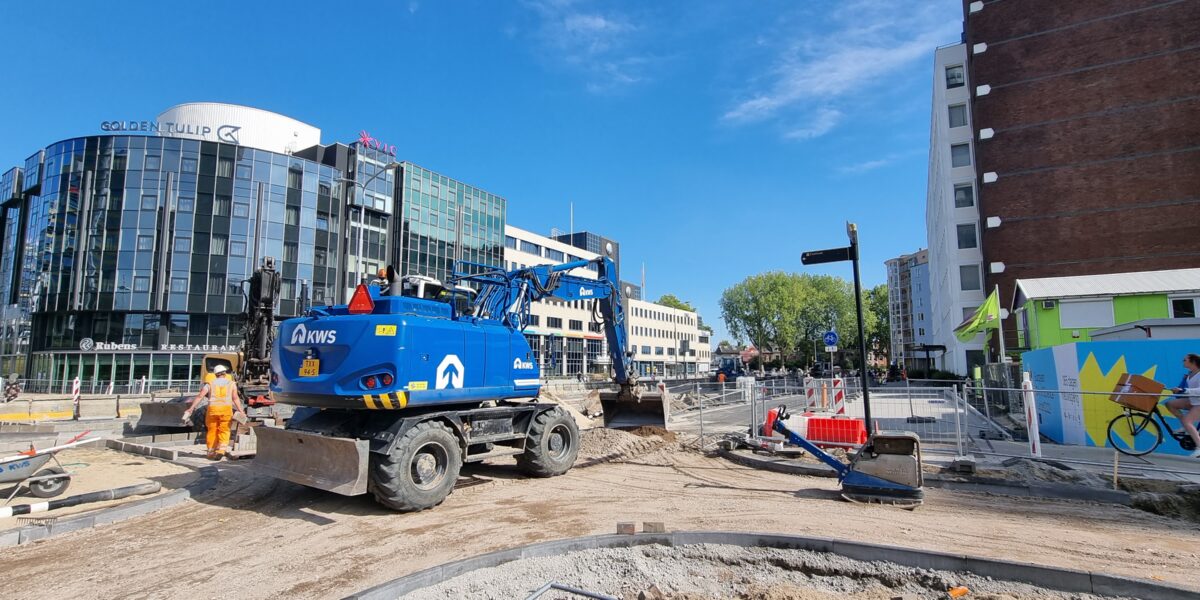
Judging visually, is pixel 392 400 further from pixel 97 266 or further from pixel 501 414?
pixel 97 266

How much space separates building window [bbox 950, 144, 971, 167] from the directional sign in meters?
36.2

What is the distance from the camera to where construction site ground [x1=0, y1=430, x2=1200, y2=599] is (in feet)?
16.7

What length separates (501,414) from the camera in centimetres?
895

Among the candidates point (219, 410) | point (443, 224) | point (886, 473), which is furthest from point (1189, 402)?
point (443, 224)

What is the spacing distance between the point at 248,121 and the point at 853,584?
51.4m

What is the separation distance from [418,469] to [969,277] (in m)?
40.2

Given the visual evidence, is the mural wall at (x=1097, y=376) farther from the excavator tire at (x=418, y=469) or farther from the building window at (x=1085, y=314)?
the excavator tire at (x=418, y=469)

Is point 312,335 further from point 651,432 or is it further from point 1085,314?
point 1085,314

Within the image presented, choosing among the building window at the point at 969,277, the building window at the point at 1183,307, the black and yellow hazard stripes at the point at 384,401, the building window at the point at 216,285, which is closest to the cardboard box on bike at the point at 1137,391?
the building window at the point at 1183,307

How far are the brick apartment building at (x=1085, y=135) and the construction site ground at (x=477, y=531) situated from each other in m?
30.3

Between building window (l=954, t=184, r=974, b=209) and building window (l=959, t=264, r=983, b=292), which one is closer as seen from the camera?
building window (l=959, t=264, r=983, b=292)

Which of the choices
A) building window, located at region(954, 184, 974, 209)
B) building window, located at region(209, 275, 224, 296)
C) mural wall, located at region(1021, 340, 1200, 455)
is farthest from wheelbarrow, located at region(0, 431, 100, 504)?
building window, located at region(954, 184, 974, 209)

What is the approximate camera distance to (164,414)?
1433 centimetres

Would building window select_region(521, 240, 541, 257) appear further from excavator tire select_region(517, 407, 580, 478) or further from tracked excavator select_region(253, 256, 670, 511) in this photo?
excavator tire select_region(517, 407, 580, 478)
